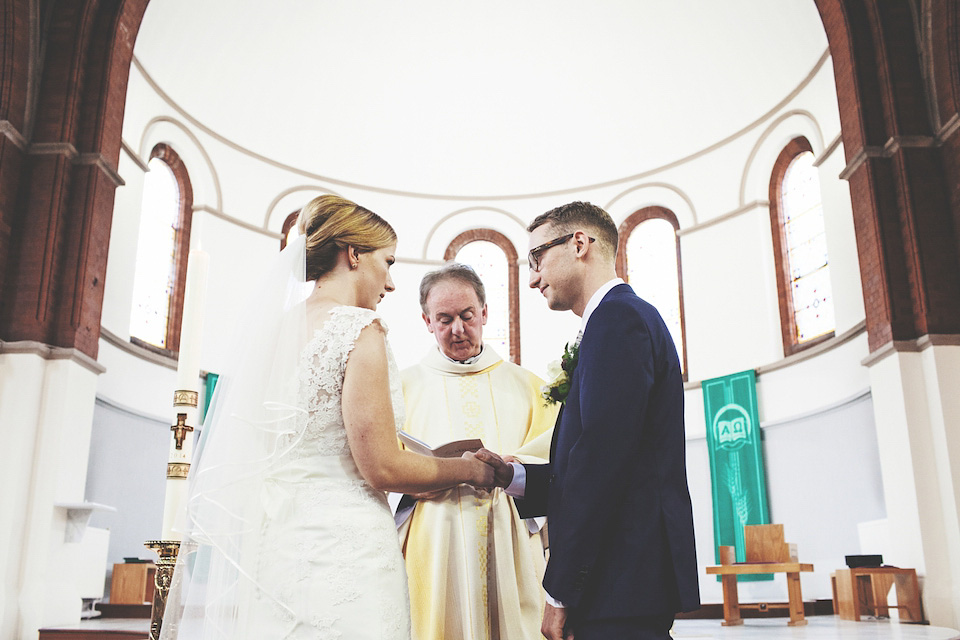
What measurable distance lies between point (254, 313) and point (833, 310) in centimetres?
956

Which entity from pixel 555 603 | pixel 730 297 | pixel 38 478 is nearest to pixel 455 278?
pixel 555 603

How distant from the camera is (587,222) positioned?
2.69 m

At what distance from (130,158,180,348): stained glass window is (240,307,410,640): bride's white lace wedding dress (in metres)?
9.29

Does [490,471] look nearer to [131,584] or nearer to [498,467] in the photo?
[498,467]

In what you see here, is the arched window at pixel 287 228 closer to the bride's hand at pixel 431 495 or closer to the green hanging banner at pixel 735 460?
the green hanging banner at pixel 735 460

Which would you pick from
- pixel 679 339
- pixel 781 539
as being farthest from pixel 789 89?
pixel 781 539

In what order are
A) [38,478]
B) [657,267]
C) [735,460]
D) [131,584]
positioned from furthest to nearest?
[657,267] → [735,460] → [131,584] → [38,478]

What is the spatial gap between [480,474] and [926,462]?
21.4ft

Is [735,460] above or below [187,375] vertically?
above

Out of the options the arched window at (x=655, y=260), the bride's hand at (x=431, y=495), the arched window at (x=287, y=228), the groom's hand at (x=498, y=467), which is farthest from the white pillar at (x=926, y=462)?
the arched window at (x=287, y=228)

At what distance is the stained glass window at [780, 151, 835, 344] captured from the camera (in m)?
11.3

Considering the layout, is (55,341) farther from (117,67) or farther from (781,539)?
(781,539)

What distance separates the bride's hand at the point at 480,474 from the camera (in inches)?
109

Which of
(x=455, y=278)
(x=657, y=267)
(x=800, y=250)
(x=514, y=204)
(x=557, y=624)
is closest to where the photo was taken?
(x=557, y=624)
